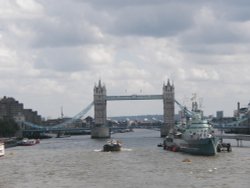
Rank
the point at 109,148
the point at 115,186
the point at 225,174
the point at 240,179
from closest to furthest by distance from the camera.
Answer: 1. the point at 115,186
2. the point at 240,179
3. the point at 225,174
4. the point at 109,148

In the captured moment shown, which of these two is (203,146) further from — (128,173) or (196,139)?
(128,173)

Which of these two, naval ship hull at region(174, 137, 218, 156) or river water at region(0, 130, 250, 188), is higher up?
naval ship hull at region(174, 137, 218, 156)

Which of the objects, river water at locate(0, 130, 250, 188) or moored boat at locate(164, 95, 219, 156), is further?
moored boat at locate(164, 95, 219, 156)

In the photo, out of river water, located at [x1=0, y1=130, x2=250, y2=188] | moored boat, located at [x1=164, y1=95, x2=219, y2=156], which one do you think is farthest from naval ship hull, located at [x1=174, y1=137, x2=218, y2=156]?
river water, located at [x1=0, y1=130, x2=250, y2=188]

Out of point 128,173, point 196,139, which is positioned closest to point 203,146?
point 196,139

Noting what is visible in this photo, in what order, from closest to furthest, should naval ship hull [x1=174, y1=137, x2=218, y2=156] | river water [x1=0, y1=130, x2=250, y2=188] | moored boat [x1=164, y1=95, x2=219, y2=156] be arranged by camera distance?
river water [x1=0, y1=130, x2=250, y2=188] → naval ship hull [x1=174, y1=137, x2=218, y2=156] → moored boat [x1=164, y1=95, x2=219, y2=156]

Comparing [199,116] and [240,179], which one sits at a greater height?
[199,116]

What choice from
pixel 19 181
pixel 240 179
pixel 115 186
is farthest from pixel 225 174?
pixel 19 181

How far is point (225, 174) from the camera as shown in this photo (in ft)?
259

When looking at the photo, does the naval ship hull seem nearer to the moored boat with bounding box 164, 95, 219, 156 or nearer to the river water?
the moored boat with bounding box 164, 95, 219, 156

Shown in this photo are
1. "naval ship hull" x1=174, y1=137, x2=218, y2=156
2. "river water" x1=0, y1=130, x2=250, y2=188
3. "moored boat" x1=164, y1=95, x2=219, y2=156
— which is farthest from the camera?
"moored boat" x1=164, y1=95, x2=219, y2=156

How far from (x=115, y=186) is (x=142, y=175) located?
10.9 metres

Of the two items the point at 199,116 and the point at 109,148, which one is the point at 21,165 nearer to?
the point at 109,148

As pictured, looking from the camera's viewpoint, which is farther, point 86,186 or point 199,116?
point 199,116
